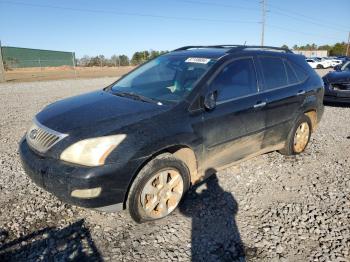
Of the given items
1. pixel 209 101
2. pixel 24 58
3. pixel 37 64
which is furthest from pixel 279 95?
pixel 24 58

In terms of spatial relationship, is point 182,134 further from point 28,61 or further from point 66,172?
point 28,61

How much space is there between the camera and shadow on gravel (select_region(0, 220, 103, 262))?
2.72m

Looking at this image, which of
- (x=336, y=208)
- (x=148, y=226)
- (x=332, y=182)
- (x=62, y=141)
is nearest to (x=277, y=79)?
(x=332, y=182)

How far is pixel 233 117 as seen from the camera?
379 cm

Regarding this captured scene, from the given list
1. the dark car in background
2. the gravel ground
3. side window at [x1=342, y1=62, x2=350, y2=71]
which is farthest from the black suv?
side window at [x1=342, y1=62, x2=350, y2=71]

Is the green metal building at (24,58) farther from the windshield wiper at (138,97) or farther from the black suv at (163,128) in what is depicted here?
the black suv at (163,128)

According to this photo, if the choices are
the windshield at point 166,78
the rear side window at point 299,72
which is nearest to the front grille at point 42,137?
the windshield at point 166,78

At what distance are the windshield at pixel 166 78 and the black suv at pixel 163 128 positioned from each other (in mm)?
16

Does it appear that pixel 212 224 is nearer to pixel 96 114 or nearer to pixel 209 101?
pixel 209 101

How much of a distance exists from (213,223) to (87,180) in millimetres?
1380

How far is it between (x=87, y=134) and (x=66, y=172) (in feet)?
1.25

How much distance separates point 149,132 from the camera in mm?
3041

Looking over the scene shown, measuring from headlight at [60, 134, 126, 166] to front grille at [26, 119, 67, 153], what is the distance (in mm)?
208

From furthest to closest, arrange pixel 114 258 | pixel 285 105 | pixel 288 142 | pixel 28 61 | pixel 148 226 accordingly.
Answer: pixel 28 61 → pixel 288 142 → pixel 285 105 → pixel 148 226 → pixel 114 258
